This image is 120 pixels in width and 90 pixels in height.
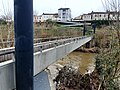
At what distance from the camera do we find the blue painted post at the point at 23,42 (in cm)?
405

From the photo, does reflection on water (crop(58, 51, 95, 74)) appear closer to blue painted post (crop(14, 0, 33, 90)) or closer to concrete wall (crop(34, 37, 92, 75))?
concrete wall (crop(34, 37, 92, 75))

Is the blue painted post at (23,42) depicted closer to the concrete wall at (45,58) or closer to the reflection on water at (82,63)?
the concrete wall at (45,58)

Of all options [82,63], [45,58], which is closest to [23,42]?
[45,58]

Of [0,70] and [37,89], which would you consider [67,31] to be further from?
[0,70]

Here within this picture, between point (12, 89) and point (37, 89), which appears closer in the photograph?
point (12, 89)

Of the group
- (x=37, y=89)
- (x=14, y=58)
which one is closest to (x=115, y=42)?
(x=37, y=89)

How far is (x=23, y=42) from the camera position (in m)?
4.09

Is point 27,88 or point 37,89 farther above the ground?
point 27,88

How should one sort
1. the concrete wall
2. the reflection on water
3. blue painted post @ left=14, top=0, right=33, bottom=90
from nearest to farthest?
blue painted post @ left=14, top=0, right=33, bottom=90, the concrete wall, the reflection on water

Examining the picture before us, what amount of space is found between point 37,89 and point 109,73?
4.09m

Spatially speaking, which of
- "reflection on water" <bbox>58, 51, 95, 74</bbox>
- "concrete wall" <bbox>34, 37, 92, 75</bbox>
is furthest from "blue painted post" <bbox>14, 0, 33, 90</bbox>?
"reflection on water" <bbox>58, 51, 95, 74</bbox>

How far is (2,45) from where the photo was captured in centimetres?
1262

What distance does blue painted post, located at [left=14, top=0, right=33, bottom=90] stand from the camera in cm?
405

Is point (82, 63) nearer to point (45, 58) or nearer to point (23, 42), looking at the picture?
point (45, 58)
